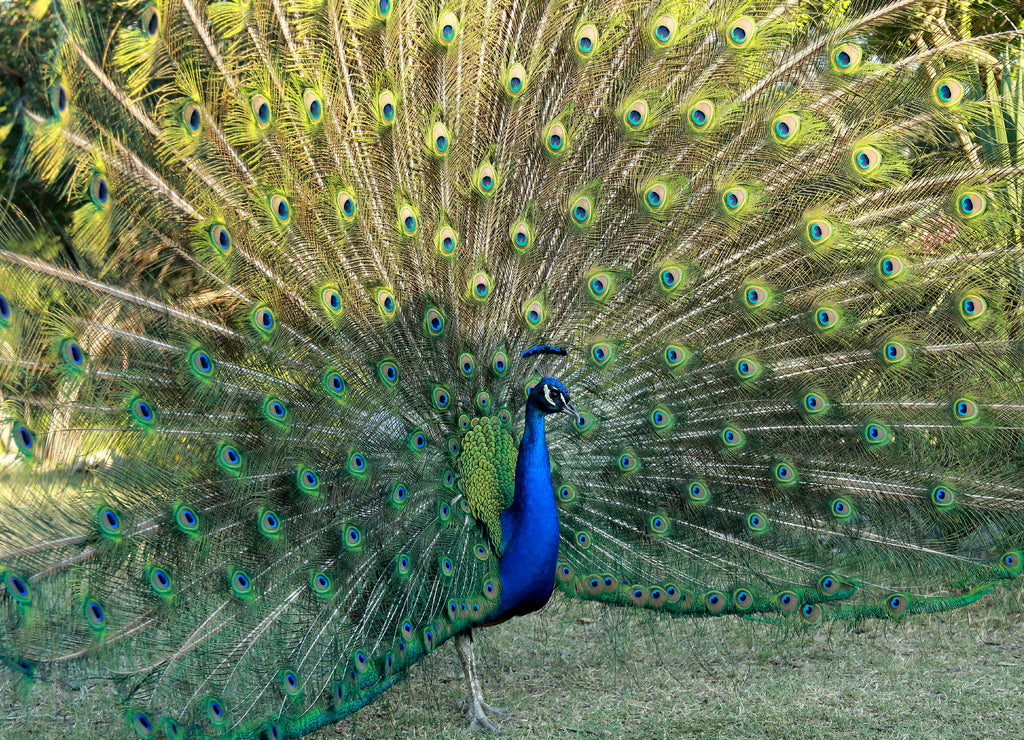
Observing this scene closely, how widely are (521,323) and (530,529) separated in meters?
0.79

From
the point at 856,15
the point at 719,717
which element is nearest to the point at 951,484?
the point at 719,717

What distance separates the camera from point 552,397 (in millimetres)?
3400

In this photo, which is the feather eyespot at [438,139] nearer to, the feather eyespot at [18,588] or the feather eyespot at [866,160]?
the feather eyespot at [866,160]

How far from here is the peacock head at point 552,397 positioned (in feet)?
11.1

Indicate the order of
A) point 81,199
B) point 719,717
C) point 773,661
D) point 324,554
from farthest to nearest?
point 773,661 → point 719,717 → point 324,554 → point 81,199

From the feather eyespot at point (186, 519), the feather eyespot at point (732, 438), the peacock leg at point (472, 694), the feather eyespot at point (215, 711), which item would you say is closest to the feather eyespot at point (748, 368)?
the feather eyespot at point (732, 438)

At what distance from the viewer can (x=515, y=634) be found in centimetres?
513

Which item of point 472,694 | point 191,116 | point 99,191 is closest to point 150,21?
point 191,116

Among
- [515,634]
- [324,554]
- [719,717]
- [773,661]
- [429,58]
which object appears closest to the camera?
[324,554]

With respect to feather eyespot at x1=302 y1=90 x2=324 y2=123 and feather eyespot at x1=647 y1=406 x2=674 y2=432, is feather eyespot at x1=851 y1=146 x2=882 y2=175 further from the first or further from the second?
feather eyespot at x1=302 y1=90 x2=324 y2=123

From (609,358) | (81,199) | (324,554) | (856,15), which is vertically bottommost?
(324,554)

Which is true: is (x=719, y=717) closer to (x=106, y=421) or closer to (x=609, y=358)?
(x=609, y=358)

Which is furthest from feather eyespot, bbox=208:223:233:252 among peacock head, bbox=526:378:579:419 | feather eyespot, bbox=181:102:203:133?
peacock head, bbox=526:378:579:419

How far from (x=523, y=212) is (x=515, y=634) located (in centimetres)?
239
